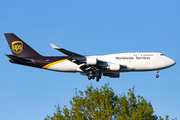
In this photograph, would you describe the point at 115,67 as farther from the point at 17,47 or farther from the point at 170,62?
the point at 17,47

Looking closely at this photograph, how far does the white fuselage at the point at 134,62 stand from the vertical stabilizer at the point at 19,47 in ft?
18.3

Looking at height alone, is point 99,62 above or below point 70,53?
below

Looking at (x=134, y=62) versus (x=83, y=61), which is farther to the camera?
(x=134, y=62)

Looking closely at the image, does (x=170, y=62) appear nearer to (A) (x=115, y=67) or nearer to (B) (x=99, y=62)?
(A) (x=115, y=67)

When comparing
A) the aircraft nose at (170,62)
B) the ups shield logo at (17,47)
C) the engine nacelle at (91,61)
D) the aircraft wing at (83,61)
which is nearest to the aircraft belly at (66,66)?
the aircraft wing at (83,61)

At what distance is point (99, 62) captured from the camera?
54875mm

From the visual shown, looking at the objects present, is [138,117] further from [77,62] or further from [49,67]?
[49,67]

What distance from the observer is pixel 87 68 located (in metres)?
55.6

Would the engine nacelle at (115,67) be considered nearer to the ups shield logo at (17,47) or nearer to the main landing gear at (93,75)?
the main landing gear at (93,75)

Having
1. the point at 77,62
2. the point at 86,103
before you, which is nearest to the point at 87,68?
the point at 77,62

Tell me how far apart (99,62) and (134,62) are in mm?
6301

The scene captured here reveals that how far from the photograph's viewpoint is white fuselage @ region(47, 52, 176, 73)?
55.3 metres

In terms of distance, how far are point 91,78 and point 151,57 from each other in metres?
11.6

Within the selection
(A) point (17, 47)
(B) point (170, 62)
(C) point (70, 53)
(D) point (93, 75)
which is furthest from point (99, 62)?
(A) point (17, 47)
